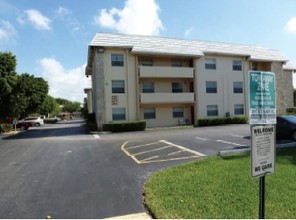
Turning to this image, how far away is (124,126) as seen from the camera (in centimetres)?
2588

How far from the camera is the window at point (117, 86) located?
27.7 metres

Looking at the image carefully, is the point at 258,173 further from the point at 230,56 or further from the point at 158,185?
the point at 230,56

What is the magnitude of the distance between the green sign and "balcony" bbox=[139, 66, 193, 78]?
974 inches

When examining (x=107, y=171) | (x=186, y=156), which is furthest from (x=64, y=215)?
(x=186, y=156)

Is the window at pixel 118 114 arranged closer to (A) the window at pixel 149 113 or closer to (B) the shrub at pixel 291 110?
(A) the window at pixel 149 113

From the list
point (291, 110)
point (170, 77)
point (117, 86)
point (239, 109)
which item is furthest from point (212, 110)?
point (291, 110)

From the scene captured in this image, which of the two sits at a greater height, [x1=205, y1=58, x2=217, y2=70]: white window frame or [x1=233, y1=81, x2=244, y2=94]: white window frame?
[x1=205, y1=58, x2=217, y2=70]: white window frame

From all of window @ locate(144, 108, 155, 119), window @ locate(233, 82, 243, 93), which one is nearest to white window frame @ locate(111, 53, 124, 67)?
window @ locate(144, 108, 155, 119)

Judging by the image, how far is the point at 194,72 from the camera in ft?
101

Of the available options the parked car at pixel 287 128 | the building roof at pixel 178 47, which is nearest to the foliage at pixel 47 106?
the building roof at pixel 178 47

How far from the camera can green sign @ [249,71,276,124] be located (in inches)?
146

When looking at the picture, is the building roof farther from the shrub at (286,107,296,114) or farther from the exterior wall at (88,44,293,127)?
the shrub at (286,107,296,114)

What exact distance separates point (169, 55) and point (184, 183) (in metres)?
23.8

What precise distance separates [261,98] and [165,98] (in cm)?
2524
